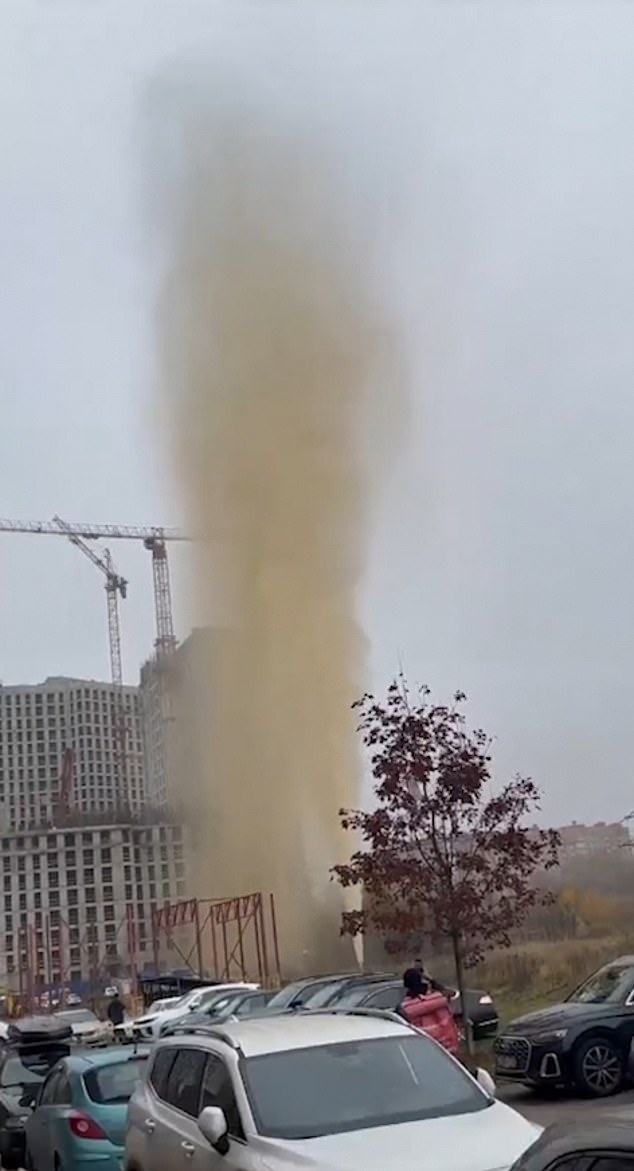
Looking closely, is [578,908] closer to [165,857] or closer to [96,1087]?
[96,1087]

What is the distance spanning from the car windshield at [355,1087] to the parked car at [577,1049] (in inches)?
325

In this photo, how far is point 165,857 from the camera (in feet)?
357

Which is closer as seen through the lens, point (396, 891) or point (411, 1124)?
point (411, 1124)

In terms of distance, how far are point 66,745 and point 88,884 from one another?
85.4 feet

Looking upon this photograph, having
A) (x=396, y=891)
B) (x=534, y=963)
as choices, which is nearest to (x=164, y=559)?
(x=534, y=963)

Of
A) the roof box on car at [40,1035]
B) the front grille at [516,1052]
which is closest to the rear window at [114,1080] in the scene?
the front grille at [516,1052]

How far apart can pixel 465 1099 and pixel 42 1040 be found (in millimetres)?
14397

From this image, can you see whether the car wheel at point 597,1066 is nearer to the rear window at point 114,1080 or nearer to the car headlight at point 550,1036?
the car headlight at point 550,1036

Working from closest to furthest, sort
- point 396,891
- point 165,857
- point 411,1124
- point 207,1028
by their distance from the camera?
point 411,1124 < point 207,1028 < point 396,891 < point 165,857

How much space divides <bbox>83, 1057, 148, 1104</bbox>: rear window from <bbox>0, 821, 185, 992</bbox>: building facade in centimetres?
8887

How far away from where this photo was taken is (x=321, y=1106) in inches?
302

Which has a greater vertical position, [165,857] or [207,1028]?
[165,857]

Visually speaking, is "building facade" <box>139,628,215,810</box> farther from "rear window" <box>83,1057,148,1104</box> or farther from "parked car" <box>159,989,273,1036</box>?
"rear window" <box>83,1057,148,1104</box>

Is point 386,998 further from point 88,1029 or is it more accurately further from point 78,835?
point 78,835
